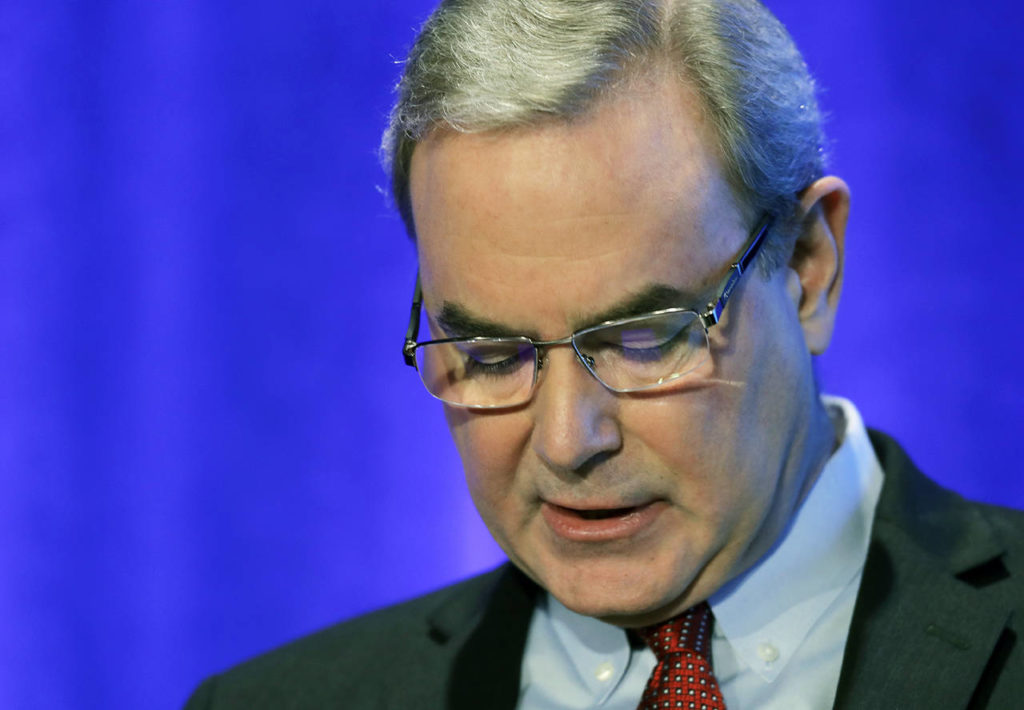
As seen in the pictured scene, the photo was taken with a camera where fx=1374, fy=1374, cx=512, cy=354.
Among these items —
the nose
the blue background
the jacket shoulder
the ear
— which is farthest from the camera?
the blue background

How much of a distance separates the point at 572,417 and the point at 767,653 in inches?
17.4

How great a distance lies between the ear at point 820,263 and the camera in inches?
70.2

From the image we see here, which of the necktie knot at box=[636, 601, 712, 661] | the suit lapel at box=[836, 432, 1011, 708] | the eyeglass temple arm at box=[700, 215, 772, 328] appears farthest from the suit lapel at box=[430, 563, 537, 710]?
the eyeglass temple arm at box=[700, 215, 772, 328]

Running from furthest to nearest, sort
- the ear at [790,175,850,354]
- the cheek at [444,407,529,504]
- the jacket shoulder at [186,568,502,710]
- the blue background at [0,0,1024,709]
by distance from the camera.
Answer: the blue background at [0,0,1024,709]
the jacket shoulder at [186,568,502,710]
the ear at [790,175,850,354]
the cheek at [444,407,529,504]

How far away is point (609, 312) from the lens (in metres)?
1.57

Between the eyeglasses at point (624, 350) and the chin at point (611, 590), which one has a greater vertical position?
the eyeglasses at point (624, 350)

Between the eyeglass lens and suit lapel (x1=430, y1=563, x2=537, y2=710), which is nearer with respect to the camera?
the eyeglass lens

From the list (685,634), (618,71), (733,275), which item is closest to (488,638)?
(685,634)

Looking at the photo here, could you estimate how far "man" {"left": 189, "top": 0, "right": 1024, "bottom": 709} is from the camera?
5.16 ft

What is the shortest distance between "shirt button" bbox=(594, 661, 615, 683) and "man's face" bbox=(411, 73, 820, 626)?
0.17m

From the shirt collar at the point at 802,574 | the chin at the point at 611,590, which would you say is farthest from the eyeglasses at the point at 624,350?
the shirt collar at the point at 802,574

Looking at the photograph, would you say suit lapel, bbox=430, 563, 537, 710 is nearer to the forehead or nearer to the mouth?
the mouth

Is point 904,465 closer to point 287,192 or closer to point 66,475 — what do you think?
point 287,192

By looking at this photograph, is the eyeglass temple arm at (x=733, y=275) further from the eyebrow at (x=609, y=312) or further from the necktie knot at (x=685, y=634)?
the necktie knot at (x=685, y=634)
